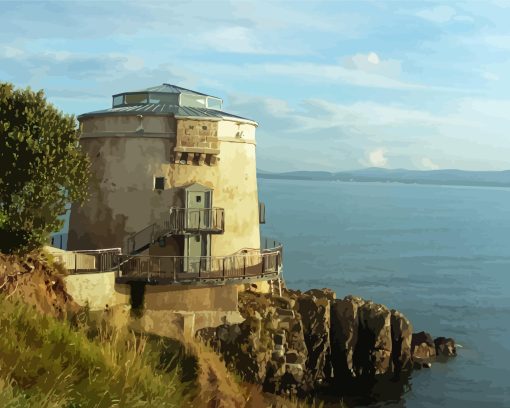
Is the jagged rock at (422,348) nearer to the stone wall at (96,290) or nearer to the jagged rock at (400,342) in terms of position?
the jagged rock at (400,342)

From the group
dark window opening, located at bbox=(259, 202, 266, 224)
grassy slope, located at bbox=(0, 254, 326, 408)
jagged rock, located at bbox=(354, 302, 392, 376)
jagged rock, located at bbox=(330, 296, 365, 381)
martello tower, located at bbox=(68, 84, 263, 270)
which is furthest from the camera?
dark window opening, located at bbox=(259, 202, 266, 224)

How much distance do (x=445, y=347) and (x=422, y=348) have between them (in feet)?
8.89

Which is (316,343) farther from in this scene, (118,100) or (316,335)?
(118,100)

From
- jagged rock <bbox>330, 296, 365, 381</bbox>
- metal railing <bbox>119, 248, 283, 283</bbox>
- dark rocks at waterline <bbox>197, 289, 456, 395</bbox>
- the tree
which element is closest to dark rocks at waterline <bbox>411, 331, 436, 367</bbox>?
dark rocks at waterline <bbox>197, 289, 456, 395</bbox>

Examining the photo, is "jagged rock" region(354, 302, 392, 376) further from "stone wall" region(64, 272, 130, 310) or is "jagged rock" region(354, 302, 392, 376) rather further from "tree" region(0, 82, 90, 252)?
"tree" region(0, 82, 90, 252)

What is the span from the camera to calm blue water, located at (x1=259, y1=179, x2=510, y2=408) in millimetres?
41375

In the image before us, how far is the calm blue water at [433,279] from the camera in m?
41.4

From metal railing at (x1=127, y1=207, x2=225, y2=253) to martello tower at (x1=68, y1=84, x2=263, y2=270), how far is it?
0.06 metres

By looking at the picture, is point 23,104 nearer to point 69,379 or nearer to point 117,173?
point 117,173

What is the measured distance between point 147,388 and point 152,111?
27491 millimetres

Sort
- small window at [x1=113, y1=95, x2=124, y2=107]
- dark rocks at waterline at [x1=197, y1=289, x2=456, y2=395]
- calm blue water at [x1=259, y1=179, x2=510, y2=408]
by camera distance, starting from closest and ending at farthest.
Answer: dark rocks at waterline at [x1=197, y1=289, x2=456, y2=395] → small window at [x1=113, y1=95, x2=124, y2=107] → calm blue water at [x1=259, y1=179, x2=510, y2=408]

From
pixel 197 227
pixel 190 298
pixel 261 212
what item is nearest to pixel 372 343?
pixel 261 212

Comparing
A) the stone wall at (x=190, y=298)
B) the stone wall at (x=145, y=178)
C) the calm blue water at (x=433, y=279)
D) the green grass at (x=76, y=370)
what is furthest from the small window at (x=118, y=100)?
the green grass at (x=76, y=370)

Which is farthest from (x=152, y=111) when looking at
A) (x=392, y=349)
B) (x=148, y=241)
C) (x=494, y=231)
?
(x=494, y=231)
